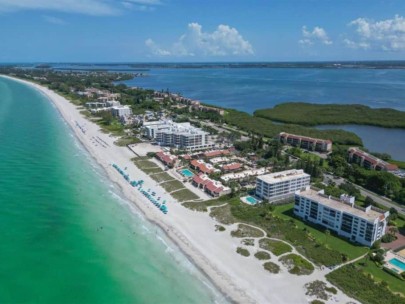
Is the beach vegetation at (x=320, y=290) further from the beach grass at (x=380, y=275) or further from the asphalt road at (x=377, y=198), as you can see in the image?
the asphalt road at (x=377, y=198)

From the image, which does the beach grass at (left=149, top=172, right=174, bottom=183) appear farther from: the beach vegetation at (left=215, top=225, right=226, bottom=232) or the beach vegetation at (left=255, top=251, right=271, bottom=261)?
the beach vegetation at (left=255, top=251, right=271, bottom=261)

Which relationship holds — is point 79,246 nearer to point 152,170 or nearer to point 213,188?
point 213,188

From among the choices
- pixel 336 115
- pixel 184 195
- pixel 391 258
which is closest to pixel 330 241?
pixel 391 258

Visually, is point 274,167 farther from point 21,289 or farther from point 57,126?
point 57,126

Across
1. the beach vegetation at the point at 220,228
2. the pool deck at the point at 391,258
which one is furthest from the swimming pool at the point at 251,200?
the pool deck at the point at 391,258

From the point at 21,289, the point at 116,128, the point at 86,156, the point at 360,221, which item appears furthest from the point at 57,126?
the point at 360,221

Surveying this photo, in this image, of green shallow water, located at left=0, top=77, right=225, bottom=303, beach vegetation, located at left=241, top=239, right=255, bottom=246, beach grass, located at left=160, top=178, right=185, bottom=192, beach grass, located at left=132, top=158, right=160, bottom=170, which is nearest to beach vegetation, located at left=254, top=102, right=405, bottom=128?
beach grass, located at left=132, top=158, right=160, bottom=170
